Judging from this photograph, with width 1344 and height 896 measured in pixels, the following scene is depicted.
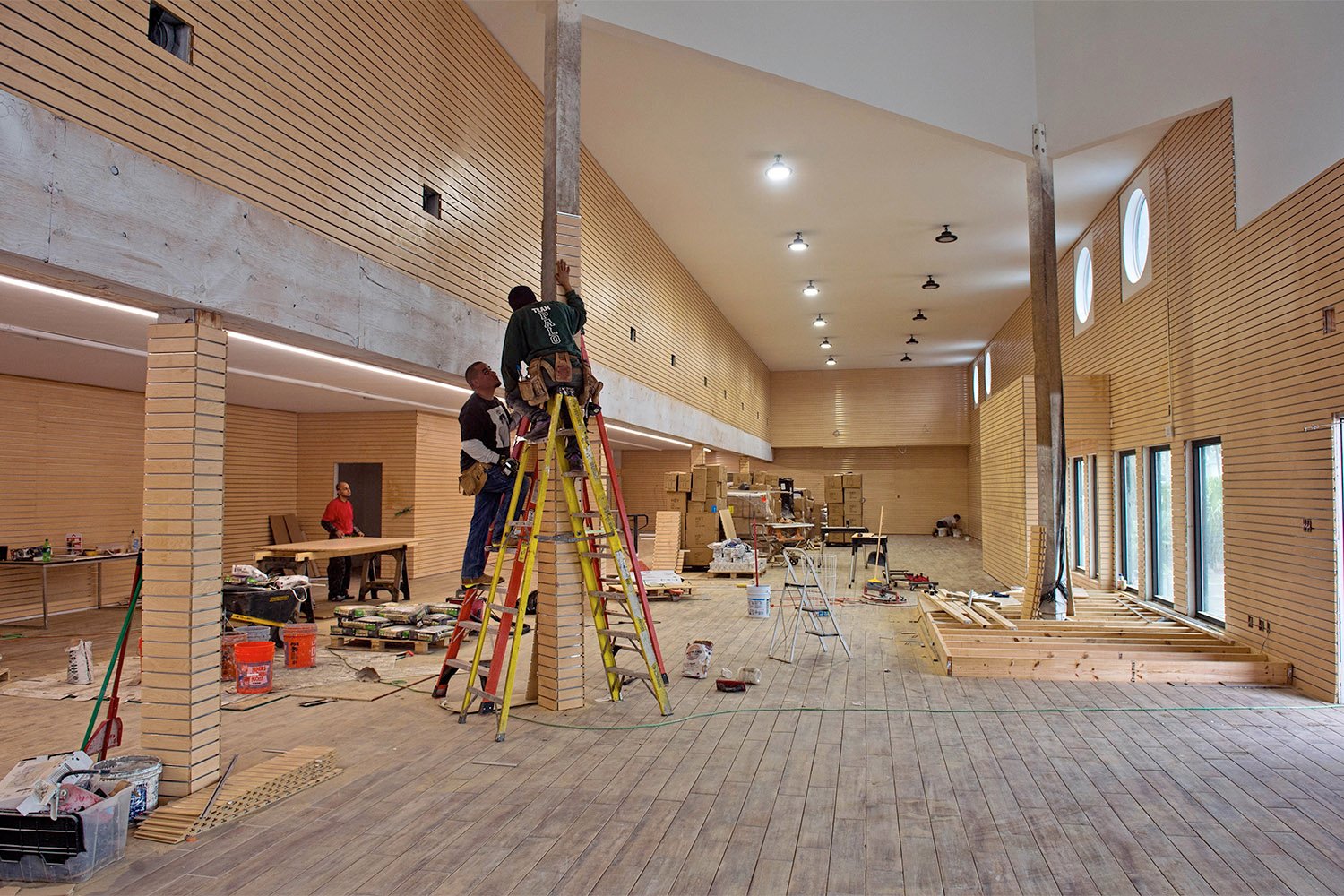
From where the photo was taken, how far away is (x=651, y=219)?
14070 millimetres

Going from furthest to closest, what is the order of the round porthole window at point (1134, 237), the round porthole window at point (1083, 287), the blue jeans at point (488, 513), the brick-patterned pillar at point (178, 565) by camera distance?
the round porthole window at point (1083, 287) < the round porthole window at point (1134, 237) < the blue jeans at point (488, 513) < the brick-patterned pillar at point (178, 565)

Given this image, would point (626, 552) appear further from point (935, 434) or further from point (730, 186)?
point (935, 434)

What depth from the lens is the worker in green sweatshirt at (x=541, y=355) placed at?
5926mm

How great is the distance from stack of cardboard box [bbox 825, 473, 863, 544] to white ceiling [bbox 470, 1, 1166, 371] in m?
5.75

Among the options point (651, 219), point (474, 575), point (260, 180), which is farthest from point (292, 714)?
point (651, 219)

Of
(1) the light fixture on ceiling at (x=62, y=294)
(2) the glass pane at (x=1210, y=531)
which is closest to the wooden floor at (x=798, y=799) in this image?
(2) the glass pane at (x=1210, y=531)

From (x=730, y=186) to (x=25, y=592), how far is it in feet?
35.6

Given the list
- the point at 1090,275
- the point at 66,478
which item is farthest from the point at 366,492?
the point at 1090,275

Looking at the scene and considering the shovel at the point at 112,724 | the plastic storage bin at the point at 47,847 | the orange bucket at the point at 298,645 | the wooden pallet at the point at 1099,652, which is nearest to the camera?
the plastic storage bin at the point at 47,847

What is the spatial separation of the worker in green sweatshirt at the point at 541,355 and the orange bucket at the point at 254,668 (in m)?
2.88

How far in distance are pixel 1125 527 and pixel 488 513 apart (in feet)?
32.6

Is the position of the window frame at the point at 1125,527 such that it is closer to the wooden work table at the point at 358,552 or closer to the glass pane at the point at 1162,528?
the glass pane at the point at 1162,528

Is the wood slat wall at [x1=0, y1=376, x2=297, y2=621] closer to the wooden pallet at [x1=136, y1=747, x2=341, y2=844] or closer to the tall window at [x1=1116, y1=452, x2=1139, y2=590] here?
the wooden pallet at [x1=136, y1=747, x2=341, y2=844]

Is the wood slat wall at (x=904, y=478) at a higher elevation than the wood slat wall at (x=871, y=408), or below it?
below
